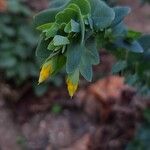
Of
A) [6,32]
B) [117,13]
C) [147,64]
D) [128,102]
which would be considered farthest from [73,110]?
[117,13]

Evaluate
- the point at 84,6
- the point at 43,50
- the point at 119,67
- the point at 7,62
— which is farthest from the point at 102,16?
the point at 7,62

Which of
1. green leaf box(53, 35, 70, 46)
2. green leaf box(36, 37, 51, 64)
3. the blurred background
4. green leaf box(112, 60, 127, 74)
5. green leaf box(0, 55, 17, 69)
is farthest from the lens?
green leaf box(0, 55, 17, 69)

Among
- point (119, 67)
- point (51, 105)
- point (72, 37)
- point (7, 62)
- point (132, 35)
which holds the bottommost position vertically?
point (51, 105)

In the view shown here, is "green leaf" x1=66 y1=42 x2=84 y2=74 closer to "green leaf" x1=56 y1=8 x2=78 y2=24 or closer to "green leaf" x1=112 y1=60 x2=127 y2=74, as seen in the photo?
"green leaf" x1=56 y1=8 x2=78 y2=24

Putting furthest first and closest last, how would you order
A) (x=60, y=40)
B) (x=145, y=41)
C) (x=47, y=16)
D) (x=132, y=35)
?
(x=145, y=41), (x=132, y=35), (x=47, y=16), (x=60, y=40)

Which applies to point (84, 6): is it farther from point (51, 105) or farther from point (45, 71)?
point (51, 105)

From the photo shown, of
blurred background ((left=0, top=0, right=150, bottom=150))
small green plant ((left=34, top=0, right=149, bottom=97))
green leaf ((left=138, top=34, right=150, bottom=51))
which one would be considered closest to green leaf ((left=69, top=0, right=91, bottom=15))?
small green plant ((left=34, top=0, right=149, bottom=97))

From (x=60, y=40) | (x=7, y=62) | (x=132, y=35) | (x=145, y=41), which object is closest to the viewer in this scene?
(x=60, y=40)
